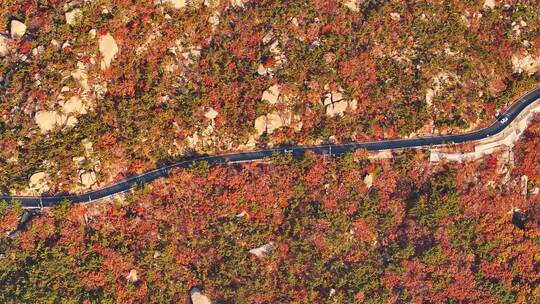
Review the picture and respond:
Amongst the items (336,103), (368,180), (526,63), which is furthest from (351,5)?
(526,63)

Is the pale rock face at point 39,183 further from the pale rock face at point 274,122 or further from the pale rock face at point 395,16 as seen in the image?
the pale rock face at point 395,16

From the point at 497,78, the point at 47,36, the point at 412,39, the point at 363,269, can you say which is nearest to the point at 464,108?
the point at 497,78

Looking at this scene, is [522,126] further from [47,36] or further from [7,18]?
[7,18]

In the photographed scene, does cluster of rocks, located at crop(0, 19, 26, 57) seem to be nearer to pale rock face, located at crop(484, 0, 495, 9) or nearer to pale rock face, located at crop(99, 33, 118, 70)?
pale rock face, located at crop(99, 33, 118, 70)

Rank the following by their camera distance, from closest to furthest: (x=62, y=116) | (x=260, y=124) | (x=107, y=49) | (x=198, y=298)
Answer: (x=62, y=116), (x=107, y=49), (x=198, y=298), (x=260, y=124)

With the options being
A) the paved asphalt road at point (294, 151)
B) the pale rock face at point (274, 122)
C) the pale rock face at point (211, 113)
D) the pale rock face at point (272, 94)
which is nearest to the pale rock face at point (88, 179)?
the paved asphalt road at point (294, 151)

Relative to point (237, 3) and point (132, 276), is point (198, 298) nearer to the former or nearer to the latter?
point (132, 276)

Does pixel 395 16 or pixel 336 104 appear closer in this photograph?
pixel 336 104
